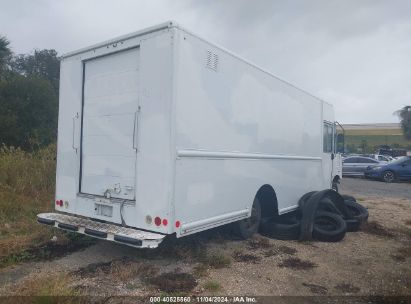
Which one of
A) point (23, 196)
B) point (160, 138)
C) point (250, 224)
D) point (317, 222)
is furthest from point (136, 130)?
point (23, 196)

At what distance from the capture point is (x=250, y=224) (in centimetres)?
716

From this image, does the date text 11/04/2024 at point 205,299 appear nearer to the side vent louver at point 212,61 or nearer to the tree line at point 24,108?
the side vent louver at point 212,61

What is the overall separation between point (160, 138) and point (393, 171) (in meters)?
21.1

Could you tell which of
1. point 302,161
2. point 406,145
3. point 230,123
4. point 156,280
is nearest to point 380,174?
point 302,161

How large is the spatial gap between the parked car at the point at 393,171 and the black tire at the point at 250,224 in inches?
704

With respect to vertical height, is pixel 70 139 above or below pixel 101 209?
above

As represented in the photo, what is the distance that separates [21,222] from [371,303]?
20.7 ft

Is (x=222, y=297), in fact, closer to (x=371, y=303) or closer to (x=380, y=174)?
(x=371, y=303)

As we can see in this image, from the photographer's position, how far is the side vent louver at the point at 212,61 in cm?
548

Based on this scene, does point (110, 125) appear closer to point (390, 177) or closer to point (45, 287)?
point (45, 287)

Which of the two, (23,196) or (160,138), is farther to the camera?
(23,196)

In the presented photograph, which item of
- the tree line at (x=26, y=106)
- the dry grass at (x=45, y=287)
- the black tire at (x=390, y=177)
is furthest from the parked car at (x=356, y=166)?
the dry grass at (x=45, y=287)

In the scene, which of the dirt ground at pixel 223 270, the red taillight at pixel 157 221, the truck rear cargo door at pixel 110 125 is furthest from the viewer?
the truck rear cargo door at pixel 110 125

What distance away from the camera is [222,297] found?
4.53 meters
